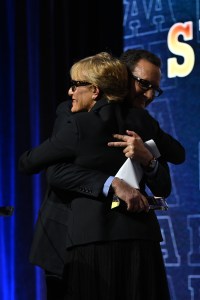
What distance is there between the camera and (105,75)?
70.3 inches

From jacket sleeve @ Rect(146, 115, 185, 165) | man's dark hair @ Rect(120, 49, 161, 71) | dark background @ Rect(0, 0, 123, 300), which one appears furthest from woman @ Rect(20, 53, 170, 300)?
dark background @ Rect(0, 0, 123, 300)

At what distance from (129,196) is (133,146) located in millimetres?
150

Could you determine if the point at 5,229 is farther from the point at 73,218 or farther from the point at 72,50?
the point at 73,218

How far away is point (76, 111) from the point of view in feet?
6.11

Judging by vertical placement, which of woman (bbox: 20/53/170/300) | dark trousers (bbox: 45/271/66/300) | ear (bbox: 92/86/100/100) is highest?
ear (bbox: 92/86/100/100)

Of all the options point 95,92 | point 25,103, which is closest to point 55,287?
point 95,92

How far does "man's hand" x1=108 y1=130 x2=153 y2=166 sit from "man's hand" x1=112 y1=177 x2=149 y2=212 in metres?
0.09

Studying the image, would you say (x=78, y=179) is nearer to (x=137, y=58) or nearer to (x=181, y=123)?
(x=137, y=58)

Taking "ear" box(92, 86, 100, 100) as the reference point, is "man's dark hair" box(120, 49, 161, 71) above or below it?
above

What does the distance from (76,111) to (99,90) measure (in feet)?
0.35

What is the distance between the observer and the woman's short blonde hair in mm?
1791

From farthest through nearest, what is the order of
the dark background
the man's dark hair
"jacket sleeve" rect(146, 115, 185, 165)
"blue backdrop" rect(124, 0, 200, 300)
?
"blue backdrop" rect(124, 0, 200, 300)
the dark background
the man's dark hair
"jacket sleeve" rect(146, 115, 185, 165)

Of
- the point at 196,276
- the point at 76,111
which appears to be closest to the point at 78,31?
the point at 196,276

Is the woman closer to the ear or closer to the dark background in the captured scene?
the ear
